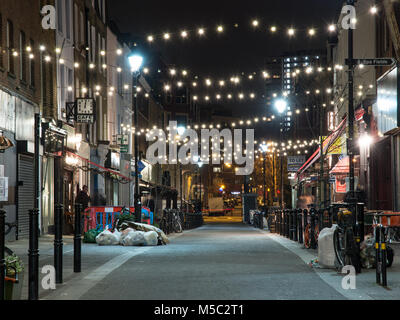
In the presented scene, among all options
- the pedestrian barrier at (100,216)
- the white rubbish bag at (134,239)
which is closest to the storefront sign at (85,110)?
the pedestrian barrier at (100,216)

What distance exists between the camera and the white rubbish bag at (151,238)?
21156 mm

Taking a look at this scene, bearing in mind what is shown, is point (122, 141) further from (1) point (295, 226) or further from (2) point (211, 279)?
(2) point (211, 279)

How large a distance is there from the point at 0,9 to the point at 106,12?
71.9 feet

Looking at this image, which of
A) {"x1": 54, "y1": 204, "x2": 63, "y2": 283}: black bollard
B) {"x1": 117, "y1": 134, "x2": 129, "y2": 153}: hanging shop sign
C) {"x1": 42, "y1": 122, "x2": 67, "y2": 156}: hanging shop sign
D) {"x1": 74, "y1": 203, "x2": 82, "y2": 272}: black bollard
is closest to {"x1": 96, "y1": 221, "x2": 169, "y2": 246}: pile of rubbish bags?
{"x1": 42, "y1": 122, "x2": 67, "y2": 156}: hanging shop sign

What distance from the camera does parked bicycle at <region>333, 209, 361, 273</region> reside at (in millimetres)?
12656

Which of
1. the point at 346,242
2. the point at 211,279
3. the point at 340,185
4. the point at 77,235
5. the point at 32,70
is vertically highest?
the point at 32,70

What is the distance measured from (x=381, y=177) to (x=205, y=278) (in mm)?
20216

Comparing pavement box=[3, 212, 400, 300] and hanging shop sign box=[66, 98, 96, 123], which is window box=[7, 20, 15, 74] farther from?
pavement box=[3, 212, 400, 300]

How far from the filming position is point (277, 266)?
1412 cm

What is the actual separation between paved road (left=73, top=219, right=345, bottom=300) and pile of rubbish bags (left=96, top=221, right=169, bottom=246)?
157 inches

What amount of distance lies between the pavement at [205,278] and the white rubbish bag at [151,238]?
325cm

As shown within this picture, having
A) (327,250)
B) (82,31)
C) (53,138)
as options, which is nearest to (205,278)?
(327,250)

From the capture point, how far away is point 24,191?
24953 mm
